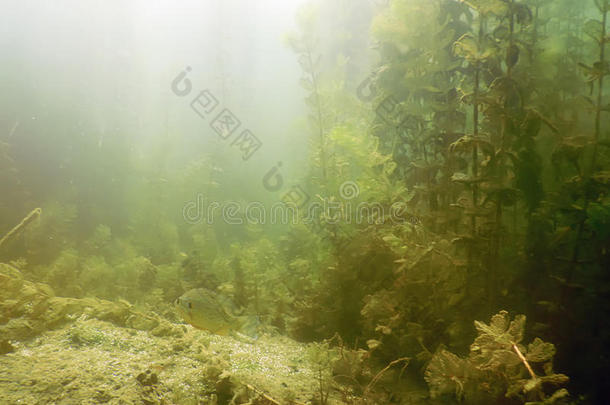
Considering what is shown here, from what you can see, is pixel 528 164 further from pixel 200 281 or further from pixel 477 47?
pixel 200 281

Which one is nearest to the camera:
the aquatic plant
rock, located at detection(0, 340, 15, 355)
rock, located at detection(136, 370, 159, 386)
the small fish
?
the aquatic plant

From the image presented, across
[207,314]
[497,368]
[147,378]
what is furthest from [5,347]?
[497,368]

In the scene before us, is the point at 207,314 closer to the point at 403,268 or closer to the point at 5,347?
the point at 5,347

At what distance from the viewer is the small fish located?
2.50 m

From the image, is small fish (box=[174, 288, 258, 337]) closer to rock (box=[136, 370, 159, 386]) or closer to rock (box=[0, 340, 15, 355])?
rock (box=[136, 370, 159, 386])

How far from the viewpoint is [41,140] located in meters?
10.9

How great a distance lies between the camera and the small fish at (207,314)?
250 cm

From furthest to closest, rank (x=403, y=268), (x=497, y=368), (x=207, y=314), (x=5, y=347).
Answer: (x=403, y=268), (x=207, y=314), (x=5, y=347), (x=497, y=368)

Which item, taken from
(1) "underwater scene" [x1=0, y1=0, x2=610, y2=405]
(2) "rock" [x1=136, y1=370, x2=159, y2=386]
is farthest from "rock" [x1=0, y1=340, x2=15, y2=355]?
(2) "rock" [x1=136, y1=370, x2=159, y2=386]

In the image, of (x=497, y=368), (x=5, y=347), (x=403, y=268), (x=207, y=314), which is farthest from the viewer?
(x=403, y=268)

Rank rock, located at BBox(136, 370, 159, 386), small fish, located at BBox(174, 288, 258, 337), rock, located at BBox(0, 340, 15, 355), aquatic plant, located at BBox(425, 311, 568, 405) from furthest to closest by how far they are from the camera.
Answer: small fish, located at BBox(174, 288, 258, 337), rock, located at BBox(0, 340, 15, 355), rock, located at BBox(136, 370, 159, 386), aquatic plant, located at BBox(425, 311, 568, 405)

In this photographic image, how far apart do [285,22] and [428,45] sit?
67.8 feet

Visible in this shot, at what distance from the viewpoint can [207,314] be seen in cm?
252

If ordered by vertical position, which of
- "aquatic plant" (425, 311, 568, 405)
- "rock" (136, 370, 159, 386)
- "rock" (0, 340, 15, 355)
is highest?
"aquatic plant" (425, 311, 568, 405)
